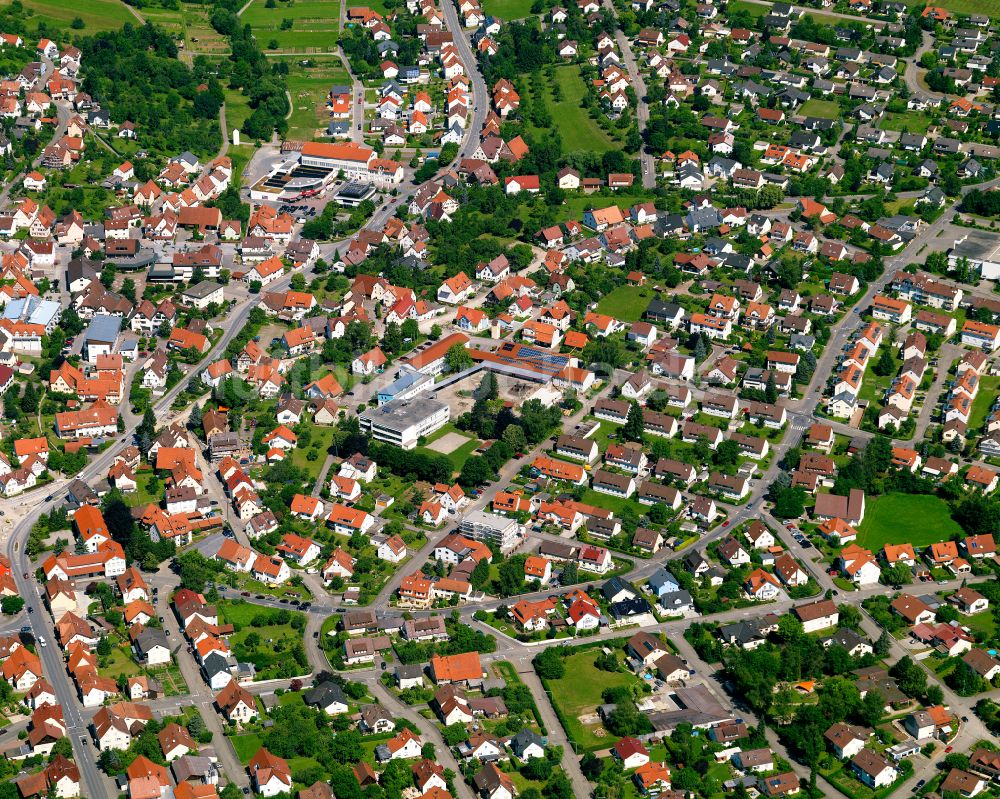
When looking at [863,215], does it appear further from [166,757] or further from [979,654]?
[166,757]

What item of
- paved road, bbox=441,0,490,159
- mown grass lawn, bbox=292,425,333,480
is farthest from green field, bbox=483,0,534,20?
mown grass lawn, bbox=292,425,333,480

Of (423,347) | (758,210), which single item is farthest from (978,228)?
(423,347)

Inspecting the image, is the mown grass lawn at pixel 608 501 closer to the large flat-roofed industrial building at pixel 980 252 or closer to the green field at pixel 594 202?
the large flat-roofed industrial building at pixel 980 252

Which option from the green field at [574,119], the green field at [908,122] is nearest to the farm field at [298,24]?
the green field at [574,119]

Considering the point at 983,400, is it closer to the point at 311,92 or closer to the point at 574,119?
the point at 574,119

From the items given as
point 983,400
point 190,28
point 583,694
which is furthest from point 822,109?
point 583,694

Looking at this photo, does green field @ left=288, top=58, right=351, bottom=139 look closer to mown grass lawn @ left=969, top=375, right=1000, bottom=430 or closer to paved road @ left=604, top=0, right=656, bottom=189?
paved road @ left=604, top=0, right=656, bottom=189
